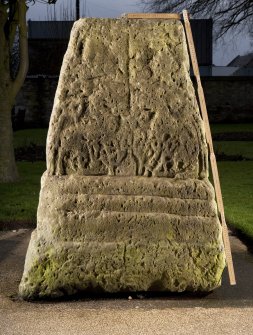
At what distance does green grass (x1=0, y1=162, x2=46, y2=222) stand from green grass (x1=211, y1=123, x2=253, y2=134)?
13576 mm

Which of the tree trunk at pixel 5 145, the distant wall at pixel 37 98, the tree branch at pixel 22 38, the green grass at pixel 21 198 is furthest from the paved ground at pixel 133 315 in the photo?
the distant wall at pixel 37 98

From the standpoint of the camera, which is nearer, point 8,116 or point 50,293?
point 50,293

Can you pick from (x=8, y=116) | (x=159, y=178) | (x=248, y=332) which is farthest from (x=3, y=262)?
(x=8, y=116)

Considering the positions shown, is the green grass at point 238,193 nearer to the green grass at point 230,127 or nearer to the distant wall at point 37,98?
the green grass at point 230,127

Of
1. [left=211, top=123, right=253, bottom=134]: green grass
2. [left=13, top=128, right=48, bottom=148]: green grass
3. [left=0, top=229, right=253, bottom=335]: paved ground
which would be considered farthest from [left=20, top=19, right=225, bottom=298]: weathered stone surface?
[left=211, top=123, right=253, bottom=134]: green grass

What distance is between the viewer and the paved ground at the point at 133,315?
4.36 m

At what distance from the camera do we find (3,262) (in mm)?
6539

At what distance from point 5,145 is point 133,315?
25.5 ft

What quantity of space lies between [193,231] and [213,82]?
2738 centimetres

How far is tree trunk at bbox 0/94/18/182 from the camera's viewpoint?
11992mm

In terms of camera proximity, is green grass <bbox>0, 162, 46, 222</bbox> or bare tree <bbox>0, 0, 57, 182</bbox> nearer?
green grass <bbox>0, 162, 46, 222</bbox>

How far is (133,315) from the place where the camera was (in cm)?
461

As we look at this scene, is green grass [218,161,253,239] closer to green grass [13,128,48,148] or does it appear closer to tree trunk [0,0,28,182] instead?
tree trunk [0,0,28,182]

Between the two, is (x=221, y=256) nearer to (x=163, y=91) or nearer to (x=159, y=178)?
(x=159, y=178)
